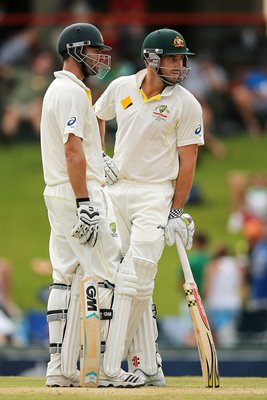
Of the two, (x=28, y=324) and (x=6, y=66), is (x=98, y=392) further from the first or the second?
(x=6, y=66)

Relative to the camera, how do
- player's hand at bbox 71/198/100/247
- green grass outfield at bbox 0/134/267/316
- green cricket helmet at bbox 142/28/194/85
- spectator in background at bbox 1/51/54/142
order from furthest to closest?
spectator in background at bbox 1/51/54/142, green grass outfield at bbox 0/134/267/316, green cricket helmet at bbox 142/28/194/85, player's hand at bbox 71/198/100/247

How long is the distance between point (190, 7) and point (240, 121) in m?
4.65

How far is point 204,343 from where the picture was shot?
9.57m

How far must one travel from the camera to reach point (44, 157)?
938 cm

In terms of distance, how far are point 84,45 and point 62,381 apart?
2166mm

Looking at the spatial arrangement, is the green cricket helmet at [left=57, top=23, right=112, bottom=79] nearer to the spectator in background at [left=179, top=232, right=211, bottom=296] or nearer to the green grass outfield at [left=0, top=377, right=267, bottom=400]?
the green grass outfield at [left=0, top=377, right=267, bottom=400]

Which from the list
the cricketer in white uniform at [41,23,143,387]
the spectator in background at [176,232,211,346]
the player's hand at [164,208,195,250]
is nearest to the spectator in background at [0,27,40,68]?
the spectator in background at [176,232,211,346]

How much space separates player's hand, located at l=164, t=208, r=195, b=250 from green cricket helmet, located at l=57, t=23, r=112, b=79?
3.58 ft

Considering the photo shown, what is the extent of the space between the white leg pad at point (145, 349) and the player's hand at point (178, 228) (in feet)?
1.50

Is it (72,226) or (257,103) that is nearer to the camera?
(72,226)

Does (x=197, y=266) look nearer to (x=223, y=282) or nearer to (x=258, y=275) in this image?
(x=223, y=282)

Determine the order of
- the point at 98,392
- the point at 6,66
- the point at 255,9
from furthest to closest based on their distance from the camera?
1. the point at 255,9
2. the point at 6,66
3. the point at 98,392

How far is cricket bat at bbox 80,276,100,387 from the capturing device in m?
9.20

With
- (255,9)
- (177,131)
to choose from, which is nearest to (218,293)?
(177,131)
